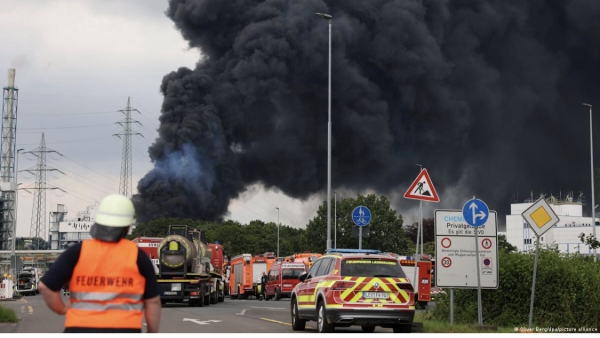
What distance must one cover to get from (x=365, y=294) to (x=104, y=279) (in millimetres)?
11887

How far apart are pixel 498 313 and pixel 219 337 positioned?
9677 millimetres

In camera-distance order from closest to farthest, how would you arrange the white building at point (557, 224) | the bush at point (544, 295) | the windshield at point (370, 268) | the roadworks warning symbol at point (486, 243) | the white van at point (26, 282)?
the windshield at point (370, 268)
the bush at point (544, 295)
the roadworks warning symbol at point (486, 243)
the white van at point (26, 282)
the white building at point (557, 224)

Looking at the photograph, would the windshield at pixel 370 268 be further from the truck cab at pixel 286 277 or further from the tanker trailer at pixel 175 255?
the truck cab at pixel 286 277

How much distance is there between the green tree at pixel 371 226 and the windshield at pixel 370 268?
72.2 meters

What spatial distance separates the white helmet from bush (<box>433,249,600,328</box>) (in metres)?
15.1

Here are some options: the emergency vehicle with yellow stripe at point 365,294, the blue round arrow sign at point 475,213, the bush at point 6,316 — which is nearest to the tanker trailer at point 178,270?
the bush at point 6,316

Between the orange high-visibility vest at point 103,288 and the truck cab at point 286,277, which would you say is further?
the truck cab at point 286,277

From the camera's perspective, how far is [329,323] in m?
17.5

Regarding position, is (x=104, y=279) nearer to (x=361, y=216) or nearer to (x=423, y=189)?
(x=423, y=189)

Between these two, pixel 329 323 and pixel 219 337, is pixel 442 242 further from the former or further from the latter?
pixel 219 337

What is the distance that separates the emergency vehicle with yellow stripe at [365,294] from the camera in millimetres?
17281

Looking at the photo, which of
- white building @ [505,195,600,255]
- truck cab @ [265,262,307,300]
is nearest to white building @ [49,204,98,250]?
white building @ [505,195,600,255]

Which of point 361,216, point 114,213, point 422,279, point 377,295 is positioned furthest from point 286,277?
point 114,213

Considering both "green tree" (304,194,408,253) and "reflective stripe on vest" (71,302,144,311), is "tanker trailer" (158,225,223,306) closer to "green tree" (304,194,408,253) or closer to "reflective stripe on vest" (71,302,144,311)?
"reflective stripe on vest" (71,302,144,311)
